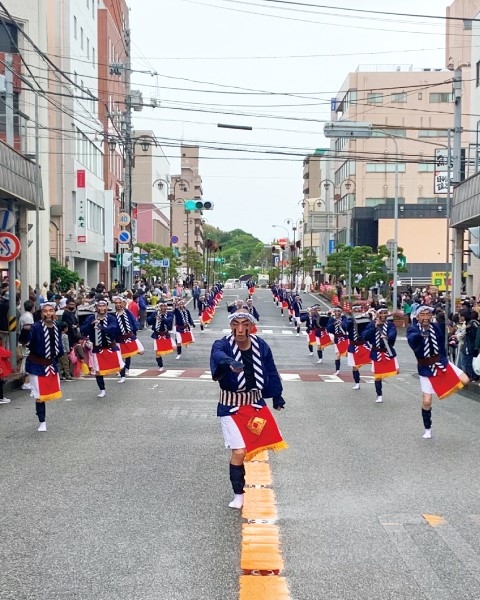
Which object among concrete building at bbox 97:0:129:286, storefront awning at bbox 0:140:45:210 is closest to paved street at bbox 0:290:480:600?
storefront awning at bbox 0:140:45:210

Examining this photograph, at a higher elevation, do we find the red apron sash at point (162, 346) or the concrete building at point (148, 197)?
the concrete building at point (148, 197)

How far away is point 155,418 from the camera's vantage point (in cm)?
1369

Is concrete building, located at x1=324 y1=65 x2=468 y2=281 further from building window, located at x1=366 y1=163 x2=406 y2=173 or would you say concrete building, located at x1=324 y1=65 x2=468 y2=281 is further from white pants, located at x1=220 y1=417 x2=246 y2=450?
white pants, located at x1=220 y1=417 x2=246 y2=450

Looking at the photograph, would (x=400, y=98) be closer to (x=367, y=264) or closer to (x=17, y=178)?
(x=367, y=264)

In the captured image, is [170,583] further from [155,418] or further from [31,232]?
[31,232]

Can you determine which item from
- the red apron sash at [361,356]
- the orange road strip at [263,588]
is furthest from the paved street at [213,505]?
the red apron sash at [361,356]

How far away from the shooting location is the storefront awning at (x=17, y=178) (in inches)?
719

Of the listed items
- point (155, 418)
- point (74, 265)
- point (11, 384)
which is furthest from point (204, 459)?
point (74, 265)

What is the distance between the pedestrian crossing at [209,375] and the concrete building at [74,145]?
867 inches

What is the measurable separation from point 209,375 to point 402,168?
66.4 m

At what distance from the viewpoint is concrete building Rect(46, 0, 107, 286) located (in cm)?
4562

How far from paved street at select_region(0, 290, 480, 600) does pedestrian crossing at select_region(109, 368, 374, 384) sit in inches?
244

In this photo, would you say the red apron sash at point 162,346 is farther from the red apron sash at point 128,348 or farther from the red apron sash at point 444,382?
the red apron sash at point 444,382

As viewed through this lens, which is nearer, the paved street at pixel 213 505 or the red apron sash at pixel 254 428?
the paved street at pixel 213 505
